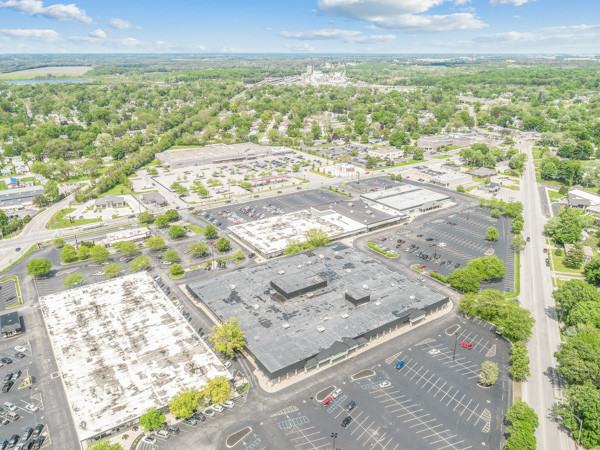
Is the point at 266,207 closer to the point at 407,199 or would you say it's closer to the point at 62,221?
the point at 407,199

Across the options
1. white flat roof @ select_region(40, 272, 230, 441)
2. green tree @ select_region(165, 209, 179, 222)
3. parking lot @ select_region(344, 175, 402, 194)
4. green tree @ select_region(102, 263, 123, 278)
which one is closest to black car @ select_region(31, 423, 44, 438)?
white flat roof @ select_region(40, 272, 230, 441)

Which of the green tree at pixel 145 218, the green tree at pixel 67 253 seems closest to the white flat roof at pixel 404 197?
the green tree at pixel 145 218

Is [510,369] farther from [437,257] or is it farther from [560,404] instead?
[437,257]

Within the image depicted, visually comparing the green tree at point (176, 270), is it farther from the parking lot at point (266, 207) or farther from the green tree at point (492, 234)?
the green tree at point (492, 234)

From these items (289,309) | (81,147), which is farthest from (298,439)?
(81,147)

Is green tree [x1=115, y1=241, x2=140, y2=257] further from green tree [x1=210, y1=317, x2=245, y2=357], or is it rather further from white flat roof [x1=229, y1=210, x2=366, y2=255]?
green tree [x1=210, y1=317, x2=245, y2=357]

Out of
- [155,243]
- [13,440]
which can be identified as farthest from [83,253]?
[13,440]

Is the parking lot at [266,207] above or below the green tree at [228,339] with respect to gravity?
below
